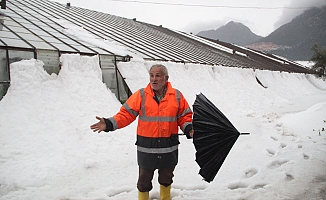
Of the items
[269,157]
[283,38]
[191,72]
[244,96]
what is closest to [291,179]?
[269,157]

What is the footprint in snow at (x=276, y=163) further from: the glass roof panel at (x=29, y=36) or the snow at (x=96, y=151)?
the glass roof panel at (x=29, y=36)

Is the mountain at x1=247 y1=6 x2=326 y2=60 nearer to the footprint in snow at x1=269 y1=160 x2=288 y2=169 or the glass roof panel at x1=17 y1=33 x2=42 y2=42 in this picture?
the footprint in snow at x1=269 y1=160 x2=288 y2=169

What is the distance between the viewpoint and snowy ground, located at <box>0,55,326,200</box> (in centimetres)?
356

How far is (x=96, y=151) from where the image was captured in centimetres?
489

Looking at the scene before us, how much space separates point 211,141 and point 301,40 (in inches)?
5554

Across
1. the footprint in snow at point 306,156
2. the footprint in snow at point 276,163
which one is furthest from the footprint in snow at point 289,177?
the footprint in snow at point 306,156

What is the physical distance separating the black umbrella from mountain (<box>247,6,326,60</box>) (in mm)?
105593

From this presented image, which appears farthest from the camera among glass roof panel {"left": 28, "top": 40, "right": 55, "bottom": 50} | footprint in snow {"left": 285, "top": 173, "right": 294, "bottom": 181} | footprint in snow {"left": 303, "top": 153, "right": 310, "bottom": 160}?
glass roof panel {"left": 28, "top": 40, "right": 55, "bottom": 50}

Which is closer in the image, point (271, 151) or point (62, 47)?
point (271, 151)

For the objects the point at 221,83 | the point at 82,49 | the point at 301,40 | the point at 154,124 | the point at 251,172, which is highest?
the point at 301,40

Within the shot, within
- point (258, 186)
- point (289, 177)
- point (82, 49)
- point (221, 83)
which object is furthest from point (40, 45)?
point (221, 83)

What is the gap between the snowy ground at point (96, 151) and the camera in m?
3.56

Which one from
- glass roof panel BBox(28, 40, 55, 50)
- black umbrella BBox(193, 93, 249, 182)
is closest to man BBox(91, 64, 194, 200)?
black umbrella BBox(193, 93, 249, 182)

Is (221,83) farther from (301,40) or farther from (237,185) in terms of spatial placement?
(301,40)
